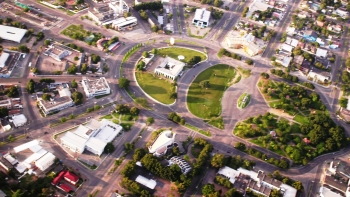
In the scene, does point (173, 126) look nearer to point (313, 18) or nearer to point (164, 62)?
point (164, 62)

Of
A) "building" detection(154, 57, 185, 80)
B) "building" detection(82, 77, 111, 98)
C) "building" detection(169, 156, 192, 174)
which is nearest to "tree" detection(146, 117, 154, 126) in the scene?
"building" detection(169, 156, 192, 174)

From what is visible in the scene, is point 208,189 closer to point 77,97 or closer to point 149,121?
point 149,121

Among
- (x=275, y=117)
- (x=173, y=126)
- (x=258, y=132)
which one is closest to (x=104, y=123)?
(x=173, y=126)

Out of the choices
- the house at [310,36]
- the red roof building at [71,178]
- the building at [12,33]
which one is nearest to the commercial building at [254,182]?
the red roof building at [71,178]

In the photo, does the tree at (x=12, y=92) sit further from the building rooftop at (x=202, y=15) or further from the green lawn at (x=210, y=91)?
the building rooftop at (x=202, y=15)

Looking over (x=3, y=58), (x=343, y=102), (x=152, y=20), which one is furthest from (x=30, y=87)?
(x=343, y=102)

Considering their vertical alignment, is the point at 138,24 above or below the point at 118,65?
above
